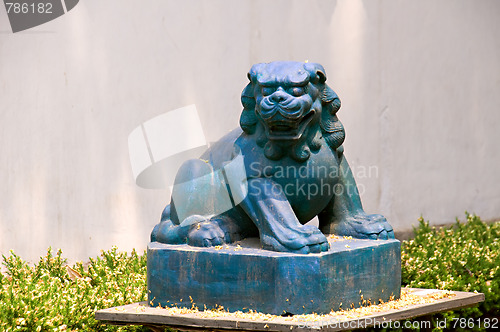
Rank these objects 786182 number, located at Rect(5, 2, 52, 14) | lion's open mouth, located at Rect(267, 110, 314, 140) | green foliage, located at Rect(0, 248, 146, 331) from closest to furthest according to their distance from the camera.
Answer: lion's open mouth, located at Rect(267, 110, 314, 140), green foliage, located at Rect(0, 248, 146, 331), 786182 number, located at Rect(5, 2, 52, 14)

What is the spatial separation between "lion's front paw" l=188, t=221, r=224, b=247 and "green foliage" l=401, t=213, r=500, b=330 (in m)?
1.61

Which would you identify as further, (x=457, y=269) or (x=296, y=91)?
(x=457, y=269)

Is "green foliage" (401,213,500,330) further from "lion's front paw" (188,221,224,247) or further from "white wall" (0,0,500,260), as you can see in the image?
"lion's front paw" (188,221,224,247)

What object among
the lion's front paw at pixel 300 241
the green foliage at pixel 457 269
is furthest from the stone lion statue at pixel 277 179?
the green foliage at pixel 457 269

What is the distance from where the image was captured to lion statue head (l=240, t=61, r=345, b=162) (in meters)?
3.36

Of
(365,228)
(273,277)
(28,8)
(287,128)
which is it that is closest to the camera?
(273,277)

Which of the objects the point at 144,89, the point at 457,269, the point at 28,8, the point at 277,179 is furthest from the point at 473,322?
the point at 28,8

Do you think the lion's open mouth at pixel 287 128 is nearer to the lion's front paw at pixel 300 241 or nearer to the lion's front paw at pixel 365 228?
the lion's front paw at pixel 300 241

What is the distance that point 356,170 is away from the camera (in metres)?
6.70

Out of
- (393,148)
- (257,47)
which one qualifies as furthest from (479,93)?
(257,47)

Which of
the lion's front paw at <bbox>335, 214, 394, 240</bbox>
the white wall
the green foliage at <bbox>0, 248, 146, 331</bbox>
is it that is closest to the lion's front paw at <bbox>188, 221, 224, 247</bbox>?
the lion's front paw at <bbox>335, 214, 394, 240</bbox>

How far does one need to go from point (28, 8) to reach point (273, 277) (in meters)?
2.85

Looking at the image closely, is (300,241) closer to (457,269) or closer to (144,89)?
(457,269)

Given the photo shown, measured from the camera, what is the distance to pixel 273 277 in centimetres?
328
